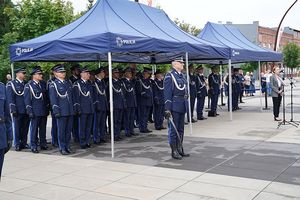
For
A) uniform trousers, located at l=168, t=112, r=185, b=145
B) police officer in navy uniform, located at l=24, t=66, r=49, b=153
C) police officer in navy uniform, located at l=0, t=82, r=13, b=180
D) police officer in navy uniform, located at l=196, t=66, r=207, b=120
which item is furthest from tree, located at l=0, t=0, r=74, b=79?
police officer in navy uniform, located at l=0, t=82, r=13, b=180

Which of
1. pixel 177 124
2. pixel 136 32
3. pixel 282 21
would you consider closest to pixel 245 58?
pixel 136 32

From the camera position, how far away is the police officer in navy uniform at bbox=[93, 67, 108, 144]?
33.9ft

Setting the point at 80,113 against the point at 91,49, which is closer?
the point at 91,49

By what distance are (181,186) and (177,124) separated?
2.13 meters

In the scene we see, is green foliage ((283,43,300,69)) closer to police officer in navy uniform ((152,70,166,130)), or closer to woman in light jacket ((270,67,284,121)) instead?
woman in light jacket ((270,67,284,121))

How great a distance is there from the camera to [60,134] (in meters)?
9.16

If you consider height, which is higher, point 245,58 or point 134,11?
point 134,11

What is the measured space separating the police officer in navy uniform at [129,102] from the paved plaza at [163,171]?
564mm

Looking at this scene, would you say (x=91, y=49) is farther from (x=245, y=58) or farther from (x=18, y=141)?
(x=245, y=58)

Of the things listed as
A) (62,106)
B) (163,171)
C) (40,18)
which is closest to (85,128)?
(62,106)

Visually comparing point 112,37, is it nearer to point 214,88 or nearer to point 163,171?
point 163,171

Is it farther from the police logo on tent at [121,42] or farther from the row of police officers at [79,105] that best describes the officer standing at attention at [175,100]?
the police logo on tent at [121,42]

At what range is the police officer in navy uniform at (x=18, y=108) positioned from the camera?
950cm

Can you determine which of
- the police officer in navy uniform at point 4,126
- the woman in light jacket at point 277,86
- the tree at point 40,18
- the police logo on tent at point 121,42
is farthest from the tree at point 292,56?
the police officer in navy uniform at point 4,126
